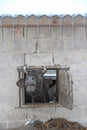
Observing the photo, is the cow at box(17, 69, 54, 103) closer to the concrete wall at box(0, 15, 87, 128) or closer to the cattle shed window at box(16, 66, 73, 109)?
the cattle shed window at box(16, 66, 73, 109)

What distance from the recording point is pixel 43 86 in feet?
31.6

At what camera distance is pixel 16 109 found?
30.3 feet

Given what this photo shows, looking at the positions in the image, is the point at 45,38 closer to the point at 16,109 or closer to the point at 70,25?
the point at 70,25

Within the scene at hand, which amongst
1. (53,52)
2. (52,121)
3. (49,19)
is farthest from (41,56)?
(52,121)

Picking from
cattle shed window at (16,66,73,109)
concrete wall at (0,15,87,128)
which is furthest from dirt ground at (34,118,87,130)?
cattle shed window at (16,66,73,109)

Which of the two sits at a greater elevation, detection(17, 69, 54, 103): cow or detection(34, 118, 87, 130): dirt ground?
detection(17, 69, 54, 103): cow

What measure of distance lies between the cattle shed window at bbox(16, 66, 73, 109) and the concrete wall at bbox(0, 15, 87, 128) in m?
0.16

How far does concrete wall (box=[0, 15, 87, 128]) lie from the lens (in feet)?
30.0

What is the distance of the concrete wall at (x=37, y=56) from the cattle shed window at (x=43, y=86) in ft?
0.52

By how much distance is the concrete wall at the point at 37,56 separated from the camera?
915 cm

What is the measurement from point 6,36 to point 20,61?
669 millimetres

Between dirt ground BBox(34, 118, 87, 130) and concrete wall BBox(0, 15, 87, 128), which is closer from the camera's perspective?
dirt ground BBox(34, 118, 87, 130)

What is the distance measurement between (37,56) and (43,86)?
86cm

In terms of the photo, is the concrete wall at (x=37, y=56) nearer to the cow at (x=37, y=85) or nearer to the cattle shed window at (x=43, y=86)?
the cattle shed window at (x=43, y=86)
